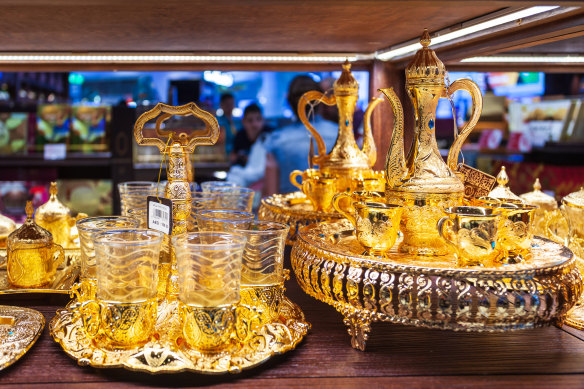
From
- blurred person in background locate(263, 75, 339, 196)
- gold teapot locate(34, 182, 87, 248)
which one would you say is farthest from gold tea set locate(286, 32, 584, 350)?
blurred person in background locate(263, 75, 339, 196)

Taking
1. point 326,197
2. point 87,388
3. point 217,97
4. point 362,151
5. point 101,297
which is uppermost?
point 217,97

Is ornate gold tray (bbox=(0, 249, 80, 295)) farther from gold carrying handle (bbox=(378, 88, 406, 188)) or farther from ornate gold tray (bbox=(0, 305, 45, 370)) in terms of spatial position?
gold carrying handle (bbox=(378, 88, 406, 188))

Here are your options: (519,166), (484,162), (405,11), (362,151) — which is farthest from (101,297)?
(519,166)

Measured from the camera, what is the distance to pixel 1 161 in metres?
2.56

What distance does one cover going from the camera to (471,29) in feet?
3.94

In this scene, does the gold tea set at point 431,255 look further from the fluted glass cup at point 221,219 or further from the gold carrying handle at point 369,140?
the gold carrying handle at point 369,140

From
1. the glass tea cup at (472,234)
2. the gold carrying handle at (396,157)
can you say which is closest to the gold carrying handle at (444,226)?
the glass tea cup at (472,234)

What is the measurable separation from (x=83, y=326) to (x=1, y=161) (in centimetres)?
193

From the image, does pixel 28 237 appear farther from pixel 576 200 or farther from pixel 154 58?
pixel 576 200

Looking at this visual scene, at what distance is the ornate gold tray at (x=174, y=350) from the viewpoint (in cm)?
83

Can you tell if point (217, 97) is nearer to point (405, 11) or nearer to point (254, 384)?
point (405, 11)

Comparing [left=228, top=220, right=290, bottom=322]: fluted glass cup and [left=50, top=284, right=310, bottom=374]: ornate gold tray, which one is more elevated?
[left=228, top=220, right=290, bottom=322]: fluted glass cup

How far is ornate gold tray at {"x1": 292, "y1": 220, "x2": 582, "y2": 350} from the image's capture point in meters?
0.84

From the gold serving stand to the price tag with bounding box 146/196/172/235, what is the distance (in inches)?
1.0
